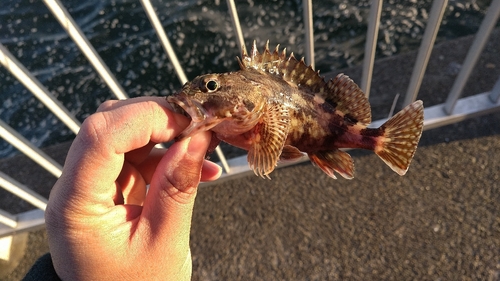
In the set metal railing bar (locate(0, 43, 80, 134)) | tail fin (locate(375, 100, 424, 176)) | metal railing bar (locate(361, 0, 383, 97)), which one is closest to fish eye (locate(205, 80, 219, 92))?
tail fin (locate(375, 100, 424, 176))

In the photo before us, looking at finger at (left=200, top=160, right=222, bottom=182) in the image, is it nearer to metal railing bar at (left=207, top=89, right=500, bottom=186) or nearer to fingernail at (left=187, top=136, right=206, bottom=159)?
fingernail at (left=187, top=136, right=206, bottom=159)

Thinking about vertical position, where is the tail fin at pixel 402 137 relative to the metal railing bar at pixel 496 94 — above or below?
above

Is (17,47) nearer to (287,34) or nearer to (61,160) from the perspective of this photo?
(61,160)

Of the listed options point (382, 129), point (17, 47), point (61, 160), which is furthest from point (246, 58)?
point (17, 47)

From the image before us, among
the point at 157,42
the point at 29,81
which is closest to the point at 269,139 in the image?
the point at 29,81

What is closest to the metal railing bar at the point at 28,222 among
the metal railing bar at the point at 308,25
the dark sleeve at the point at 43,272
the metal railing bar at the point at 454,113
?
the metal railing bar at the point at 454,113

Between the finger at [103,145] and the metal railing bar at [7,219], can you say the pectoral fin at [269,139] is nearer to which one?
the finger at [103,145]
